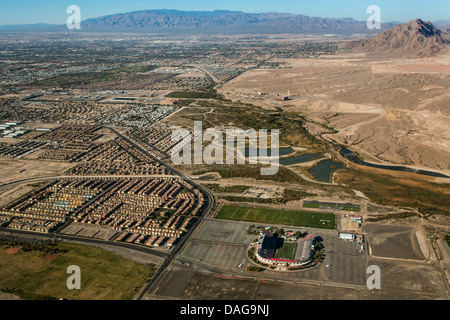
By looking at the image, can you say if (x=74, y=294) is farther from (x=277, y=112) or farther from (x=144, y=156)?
(x=277, y=112)

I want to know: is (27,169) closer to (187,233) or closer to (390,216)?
(187,233)

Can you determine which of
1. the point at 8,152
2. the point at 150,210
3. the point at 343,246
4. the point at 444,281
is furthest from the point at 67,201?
the point at 444,281

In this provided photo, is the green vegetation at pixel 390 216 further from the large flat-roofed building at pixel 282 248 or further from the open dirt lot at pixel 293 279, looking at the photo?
the large flat-roofed building at pixel 282 248

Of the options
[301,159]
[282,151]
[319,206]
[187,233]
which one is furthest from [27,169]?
[319,206]

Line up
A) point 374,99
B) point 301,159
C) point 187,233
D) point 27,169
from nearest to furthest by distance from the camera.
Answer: point 187,233
point 27,169
point 301,159
point 374,99

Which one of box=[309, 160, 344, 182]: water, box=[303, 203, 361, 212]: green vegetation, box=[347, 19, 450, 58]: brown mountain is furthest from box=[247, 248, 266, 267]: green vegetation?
box=[347, 19, 450, 58]: brown mountain

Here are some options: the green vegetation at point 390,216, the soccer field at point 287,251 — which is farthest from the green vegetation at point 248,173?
the soccer field at point 287,251
